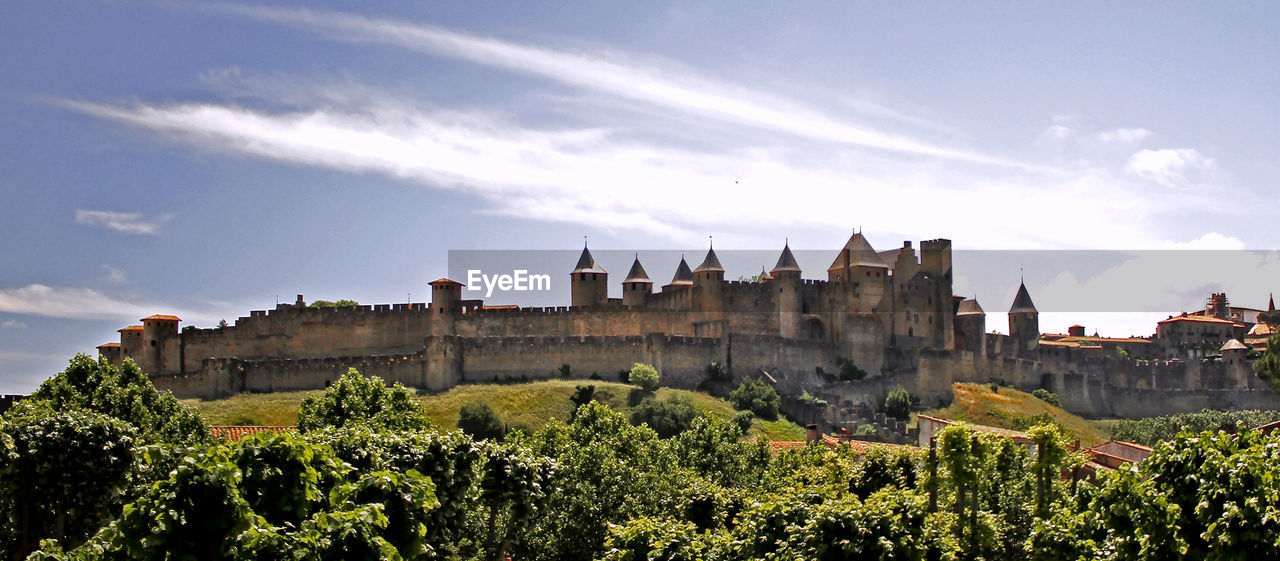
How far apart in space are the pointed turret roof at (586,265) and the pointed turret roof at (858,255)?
1406 centimetres

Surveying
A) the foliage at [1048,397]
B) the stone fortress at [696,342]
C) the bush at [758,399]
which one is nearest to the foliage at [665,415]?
the bush at [758,399]

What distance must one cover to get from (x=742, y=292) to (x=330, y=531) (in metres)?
56.9

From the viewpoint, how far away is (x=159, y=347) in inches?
2753

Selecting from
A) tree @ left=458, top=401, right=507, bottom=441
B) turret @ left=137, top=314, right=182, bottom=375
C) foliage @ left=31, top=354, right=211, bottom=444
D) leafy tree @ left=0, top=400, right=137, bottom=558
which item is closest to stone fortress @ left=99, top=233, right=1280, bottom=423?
turret @ left=137, top=314, right=182, bottom=375

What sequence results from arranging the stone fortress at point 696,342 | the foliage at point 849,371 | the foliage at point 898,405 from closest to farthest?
1. the stone fortress at point 696,342
2. the foliage at point 898,405
3. the foliage at point 849,371

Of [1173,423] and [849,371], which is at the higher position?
[849,371]

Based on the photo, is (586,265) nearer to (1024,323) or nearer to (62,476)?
(1024,323)

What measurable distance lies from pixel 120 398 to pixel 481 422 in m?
19.9

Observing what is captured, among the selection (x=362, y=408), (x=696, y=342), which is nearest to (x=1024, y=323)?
(x=696, y=342)

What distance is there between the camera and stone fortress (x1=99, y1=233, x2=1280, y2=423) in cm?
6738

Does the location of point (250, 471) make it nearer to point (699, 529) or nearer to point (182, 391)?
point (699, 529)

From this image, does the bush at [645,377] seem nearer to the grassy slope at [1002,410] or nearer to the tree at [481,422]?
the tree at [481,422]

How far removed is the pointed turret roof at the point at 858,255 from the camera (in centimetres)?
7750

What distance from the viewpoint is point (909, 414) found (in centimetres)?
6988
